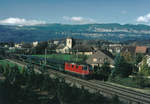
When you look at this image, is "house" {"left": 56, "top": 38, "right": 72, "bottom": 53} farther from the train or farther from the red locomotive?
the red locomotive

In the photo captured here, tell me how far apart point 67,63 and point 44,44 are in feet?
246

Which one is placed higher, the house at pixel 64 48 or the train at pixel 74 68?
the train at pixel 74 68

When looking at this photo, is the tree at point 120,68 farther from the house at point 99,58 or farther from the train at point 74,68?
the house at point 99,58

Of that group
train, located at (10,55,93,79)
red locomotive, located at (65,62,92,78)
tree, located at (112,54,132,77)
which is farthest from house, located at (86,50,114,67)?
red locomotive, located at (65,62,92,78)

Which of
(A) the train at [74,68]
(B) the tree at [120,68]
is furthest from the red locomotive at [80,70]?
(B) the tree at [120,68]

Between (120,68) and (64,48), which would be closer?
(120,68)

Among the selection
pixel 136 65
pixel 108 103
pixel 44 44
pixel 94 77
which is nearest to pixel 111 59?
pixel 136 65

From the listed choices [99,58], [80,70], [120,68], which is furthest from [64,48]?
[80,70]

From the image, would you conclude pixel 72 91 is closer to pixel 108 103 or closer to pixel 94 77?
pixel 108 103

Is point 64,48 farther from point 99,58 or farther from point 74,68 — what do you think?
point 74,68

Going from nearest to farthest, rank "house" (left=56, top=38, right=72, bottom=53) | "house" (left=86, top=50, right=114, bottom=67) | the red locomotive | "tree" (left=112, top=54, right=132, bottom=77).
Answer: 1. the red locomotive
2. "tree" (left=112, top=54, right=132, bottom=77)
3. "house" (left=86, top=50, right=114, bottom=67)
4. "house" (left=56, top=38, right=72, bottom=53)

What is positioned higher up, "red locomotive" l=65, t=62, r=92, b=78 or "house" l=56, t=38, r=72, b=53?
"red locomotive" l=65, t=62, r=92, b=78

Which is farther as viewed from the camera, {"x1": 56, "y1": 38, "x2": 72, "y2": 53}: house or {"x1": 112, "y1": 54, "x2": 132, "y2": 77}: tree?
{"x1": 56, "y1": 38, "x2": 72, "y2": 53}: house

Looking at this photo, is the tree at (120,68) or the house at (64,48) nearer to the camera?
the tree at (120,68)
